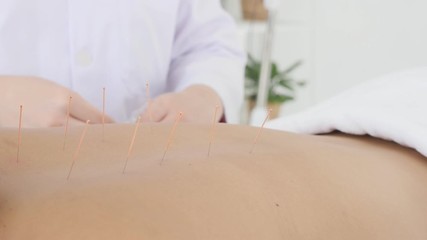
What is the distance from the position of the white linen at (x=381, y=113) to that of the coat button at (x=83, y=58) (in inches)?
15.6

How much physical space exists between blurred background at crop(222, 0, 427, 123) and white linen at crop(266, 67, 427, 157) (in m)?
1.72

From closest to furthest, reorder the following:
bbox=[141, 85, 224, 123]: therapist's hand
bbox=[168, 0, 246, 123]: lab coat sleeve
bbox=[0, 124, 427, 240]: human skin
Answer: bbox=[0, 124, 427, 240]: human skin → bbox=[141, 85, 224, 123]: therapist's hand → bbox=[168, 0, 246, 123]: lab coat sleeve

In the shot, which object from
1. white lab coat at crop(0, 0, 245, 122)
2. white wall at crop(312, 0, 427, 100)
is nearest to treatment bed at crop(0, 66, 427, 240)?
white lab coat at crop(0, 0, 245, 122)

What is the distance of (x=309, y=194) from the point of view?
35 centimetres

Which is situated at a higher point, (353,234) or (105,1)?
(105,1)

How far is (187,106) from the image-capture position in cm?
81

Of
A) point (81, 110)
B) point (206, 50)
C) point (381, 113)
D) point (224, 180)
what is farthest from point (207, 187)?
point (206, 50)

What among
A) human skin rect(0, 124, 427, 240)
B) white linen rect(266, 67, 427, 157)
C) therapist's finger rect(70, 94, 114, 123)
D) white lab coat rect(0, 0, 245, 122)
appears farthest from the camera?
white lab coat rect(0, 0, 245, 122)

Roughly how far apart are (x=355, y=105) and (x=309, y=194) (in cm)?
19

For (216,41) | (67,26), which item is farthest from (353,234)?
(216,41)

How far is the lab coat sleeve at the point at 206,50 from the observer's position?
3.32ft

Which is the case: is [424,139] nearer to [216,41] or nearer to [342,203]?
[342,203]

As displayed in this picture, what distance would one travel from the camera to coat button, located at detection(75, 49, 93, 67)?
2.94 ft

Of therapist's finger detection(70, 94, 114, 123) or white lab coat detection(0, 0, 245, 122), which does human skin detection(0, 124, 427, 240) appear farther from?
white lab coat detection(0, 0, 245, 122)
